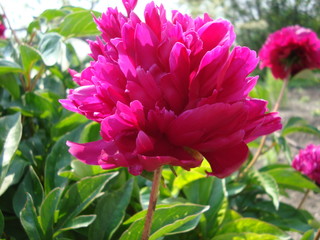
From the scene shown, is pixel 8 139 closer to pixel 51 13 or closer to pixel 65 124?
pixel 65 124

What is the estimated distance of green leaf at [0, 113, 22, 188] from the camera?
632 mm

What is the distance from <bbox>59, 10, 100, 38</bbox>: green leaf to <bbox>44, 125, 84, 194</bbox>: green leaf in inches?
12.0

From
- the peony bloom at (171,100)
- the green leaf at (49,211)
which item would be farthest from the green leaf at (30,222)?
the peony bloom at (171,100)

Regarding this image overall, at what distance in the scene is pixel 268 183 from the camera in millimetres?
1061

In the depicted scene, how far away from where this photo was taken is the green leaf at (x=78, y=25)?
35.8 inches

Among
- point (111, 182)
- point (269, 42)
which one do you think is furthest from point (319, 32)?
point (111, 182)

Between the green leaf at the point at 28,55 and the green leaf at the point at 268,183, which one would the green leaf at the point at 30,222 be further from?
the green leaf at the point at 268,183

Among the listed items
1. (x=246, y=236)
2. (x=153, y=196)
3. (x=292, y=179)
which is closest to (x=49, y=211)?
(x=153, y=196)

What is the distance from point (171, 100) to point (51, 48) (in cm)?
49

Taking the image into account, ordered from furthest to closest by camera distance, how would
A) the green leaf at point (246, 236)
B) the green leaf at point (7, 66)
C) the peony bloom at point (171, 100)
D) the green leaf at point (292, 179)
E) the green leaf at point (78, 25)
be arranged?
1. the green leaf at point (292, 179)
2. the green leaf at point (78, 25)
3. the green leaf at point (7, 66)
4. the green leaf at point (246, 236)
5. the peony bloom at point (171, 100)

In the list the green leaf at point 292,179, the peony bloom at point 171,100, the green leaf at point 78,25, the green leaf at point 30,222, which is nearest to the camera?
the peony bloom at point 171,100

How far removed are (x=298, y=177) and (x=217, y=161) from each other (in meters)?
0.80

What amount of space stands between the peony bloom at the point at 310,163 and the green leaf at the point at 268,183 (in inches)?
7.5

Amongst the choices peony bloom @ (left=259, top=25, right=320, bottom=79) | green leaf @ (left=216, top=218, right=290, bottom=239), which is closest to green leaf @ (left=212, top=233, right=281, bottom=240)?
green leaf @ (left=216, top=218, right=290, bottom=239)
